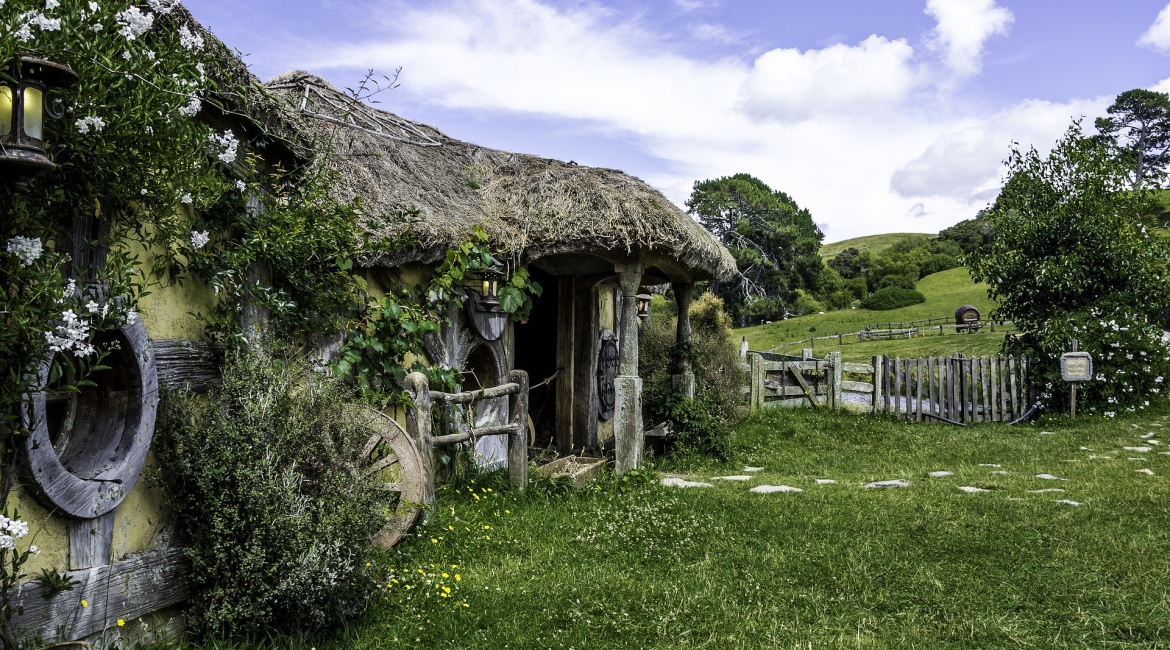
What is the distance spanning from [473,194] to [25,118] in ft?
17.4

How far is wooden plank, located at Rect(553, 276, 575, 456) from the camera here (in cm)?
962

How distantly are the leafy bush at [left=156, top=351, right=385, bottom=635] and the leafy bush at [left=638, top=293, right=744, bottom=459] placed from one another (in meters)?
6.25

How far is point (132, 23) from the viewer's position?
10.1 ft

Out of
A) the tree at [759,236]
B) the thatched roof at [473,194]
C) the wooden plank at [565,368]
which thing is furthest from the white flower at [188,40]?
the tree at [759,236]

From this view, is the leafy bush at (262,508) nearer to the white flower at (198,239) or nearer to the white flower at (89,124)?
the white flower at (198,239)

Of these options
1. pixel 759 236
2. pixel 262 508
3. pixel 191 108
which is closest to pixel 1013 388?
pixel 262 508

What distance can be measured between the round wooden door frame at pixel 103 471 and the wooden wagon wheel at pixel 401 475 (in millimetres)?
1241

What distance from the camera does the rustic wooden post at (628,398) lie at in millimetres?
7969

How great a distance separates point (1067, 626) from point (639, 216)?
15.9 feet

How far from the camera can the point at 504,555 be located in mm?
5059

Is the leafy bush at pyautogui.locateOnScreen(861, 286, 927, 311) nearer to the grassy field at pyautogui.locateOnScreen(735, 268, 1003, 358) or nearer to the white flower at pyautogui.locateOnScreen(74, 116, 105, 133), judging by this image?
the grassy field at pyautogui.locateOnScreen(735, 268, 1003, 358)

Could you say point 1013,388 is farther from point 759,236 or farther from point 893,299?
point 759,236

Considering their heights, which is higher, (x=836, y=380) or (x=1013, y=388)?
(x=836, y=380)

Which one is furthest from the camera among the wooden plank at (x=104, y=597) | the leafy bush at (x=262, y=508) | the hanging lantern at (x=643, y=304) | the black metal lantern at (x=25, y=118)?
the hanging lantern at (x=643, y=304)
